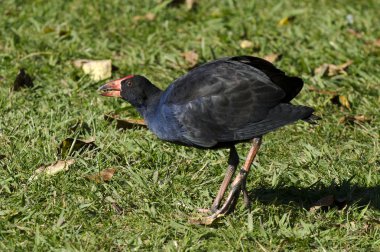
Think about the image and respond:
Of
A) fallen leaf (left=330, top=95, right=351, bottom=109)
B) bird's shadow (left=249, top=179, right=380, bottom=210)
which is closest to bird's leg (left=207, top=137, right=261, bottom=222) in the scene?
bird's shadow (left=249, top=179, right=380, bottom=210)

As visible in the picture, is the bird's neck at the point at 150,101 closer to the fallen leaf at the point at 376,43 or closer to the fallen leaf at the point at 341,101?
the fallen leaf at the point at 341,101

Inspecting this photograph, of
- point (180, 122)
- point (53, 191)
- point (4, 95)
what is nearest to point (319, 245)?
point (180, 122)

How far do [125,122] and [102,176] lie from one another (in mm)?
954

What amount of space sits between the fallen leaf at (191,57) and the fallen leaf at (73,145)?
207 centimetres

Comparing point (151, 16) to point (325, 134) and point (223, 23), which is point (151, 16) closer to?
point (223, 23)

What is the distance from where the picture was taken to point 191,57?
780 cm

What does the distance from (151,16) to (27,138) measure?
292 cm

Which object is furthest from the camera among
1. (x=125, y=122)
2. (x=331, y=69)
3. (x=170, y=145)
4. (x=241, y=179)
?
(x=331, y=69)

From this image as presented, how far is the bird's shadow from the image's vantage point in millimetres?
5457

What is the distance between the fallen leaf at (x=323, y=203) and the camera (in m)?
5.34

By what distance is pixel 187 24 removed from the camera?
8516 mm

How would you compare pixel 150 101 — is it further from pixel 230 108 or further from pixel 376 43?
pixel 376 43

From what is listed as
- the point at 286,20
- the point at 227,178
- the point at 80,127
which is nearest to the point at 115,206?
the point at 227,178

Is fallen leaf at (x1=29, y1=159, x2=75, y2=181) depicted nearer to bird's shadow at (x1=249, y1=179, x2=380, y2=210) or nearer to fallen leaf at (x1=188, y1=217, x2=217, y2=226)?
fallen leaf at (x1=188, y1=217, x2=217, y2=226)
